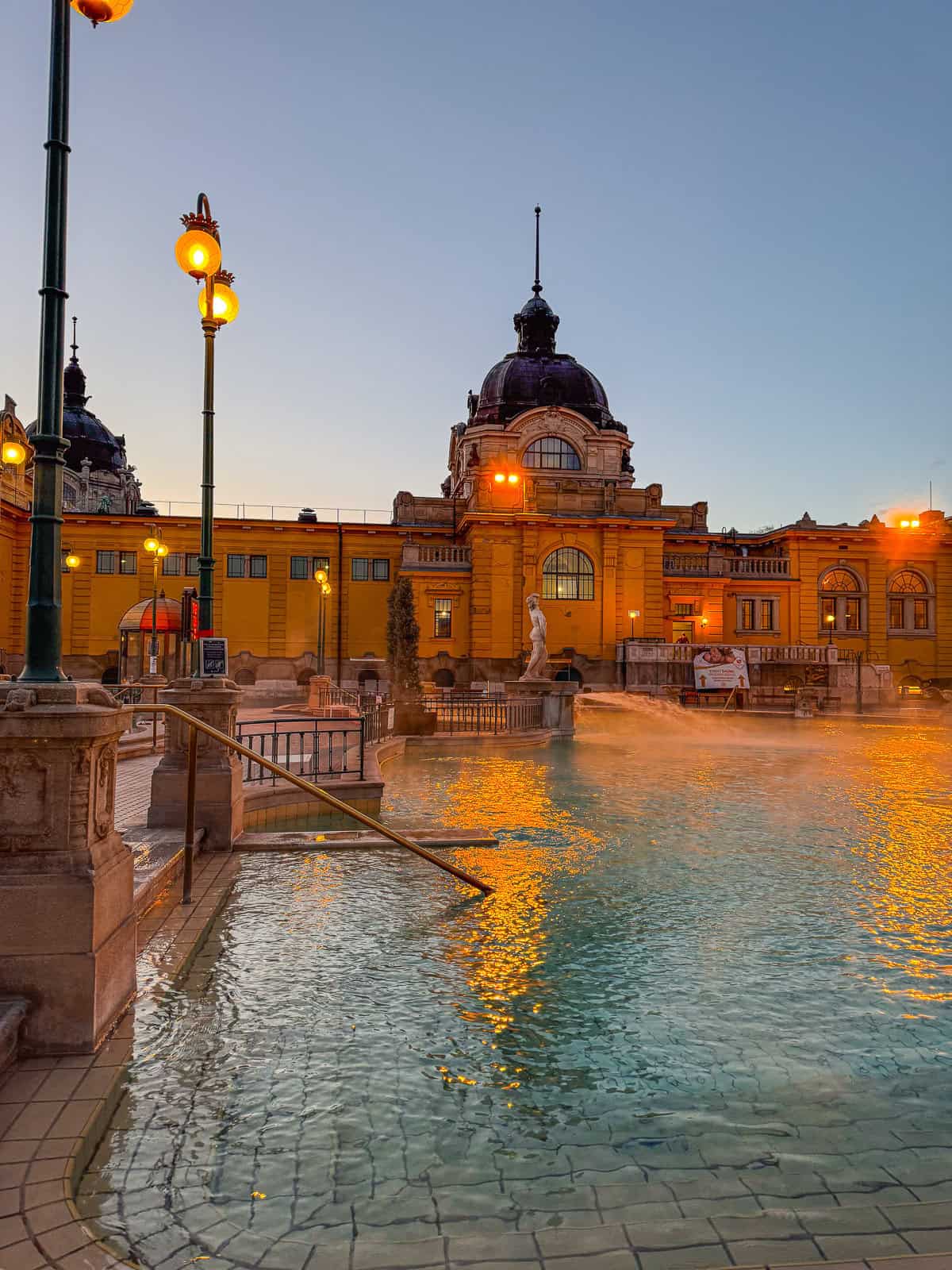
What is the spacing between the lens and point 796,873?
8.07 metres

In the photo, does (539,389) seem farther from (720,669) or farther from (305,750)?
(305,750)

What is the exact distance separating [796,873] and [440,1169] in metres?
5.88

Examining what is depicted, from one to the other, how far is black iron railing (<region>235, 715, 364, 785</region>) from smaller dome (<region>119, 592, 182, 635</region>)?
1408 centimetres

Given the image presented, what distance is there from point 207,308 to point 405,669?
17.3 m

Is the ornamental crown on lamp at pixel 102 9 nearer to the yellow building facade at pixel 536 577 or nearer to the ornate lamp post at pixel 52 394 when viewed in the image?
the ornate lamp post at pixel 52 394

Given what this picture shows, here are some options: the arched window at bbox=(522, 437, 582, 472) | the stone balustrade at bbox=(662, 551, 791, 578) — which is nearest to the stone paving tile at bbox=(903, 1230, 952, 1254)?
the stone balustrade at bbox=(662, 551, 791, 578)

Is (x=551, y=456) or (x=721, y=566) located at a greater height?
(x=551, y=456)

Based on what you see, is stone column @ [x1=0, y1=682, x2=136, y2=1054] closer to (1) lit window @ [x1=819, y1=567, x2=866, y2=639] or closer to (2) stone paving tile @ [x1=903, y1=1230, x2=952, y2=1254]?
(2) stone paving tile @ [x1=903, y1=1230, x2=952, y2=1254]

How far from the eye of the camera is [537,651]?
978 inches

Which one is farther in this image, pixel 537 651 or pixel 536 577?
pixel 536 577

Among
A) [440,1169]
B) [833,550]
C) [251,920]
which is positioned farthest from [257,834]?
[833,550]

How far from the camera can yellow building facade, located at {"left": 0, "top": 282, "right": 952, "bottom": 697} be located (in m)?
43.8

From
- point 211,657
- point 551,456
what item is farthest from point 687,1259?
point 551,456

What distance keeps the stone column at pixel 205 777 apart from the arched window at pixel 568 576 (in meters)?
36.7
